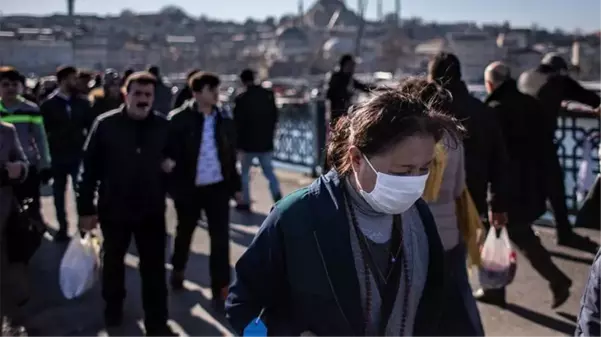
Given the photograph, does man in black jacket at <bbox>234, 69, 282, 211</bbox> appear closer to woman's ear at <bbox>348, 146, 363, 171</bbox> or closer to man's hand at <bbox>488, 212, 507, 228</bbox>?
man's hand at <bbox>488, 212, 507, 228</bbox>

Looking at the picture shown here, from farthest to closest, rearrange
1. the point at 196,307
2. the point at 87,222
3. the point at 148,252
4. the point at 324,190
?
the point at 196,307
the point at 148,252
the point at 87,222
the point at 324,190

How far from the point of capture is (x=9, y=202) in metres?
4.27

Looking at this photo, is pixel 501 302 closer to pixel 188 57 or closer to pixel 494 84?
pixel 494 84

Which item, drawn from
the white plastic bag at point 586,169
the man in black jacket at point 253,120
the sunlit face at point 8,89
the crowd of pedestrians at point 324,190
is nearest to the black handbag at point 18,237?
the crowd of pedestrians at point 324,190

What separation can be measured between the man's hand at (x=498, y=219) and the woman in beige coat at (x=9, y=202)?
2.53 metres

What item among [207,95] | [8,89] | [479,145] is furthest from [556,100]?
[8,89]

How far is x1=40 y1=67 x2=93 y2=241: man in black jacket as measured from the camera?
7535 millimetres

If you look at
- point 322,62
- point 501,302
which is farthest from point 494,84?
point 322,62

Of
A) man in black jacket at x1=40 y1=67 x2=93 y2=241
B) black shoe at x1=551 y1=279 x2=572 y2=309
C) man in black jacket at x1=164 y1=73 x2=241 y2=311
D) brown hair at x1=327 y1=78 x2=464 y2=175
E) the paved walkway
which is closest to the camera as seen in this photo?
brown hair at x1=327 y1=78 x2=464 y2=175

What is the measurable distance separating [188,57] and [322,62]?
76.9 ft

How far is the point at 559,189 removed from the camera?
646cm

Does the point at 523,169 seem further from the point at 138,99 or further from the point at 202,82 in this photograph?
the point at 138,99

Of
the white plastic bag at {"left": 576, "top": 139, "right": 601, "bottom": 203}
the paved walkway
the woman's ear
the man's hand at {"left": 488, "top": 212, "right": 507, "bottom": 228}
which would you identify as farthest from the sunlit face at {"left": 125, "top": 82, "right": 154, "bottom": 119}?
the white plastic bag at {"left": 576, "top": 139, "right": 601, "bottom": 203}

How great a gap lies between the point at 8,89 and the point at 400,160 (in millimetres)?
4564
